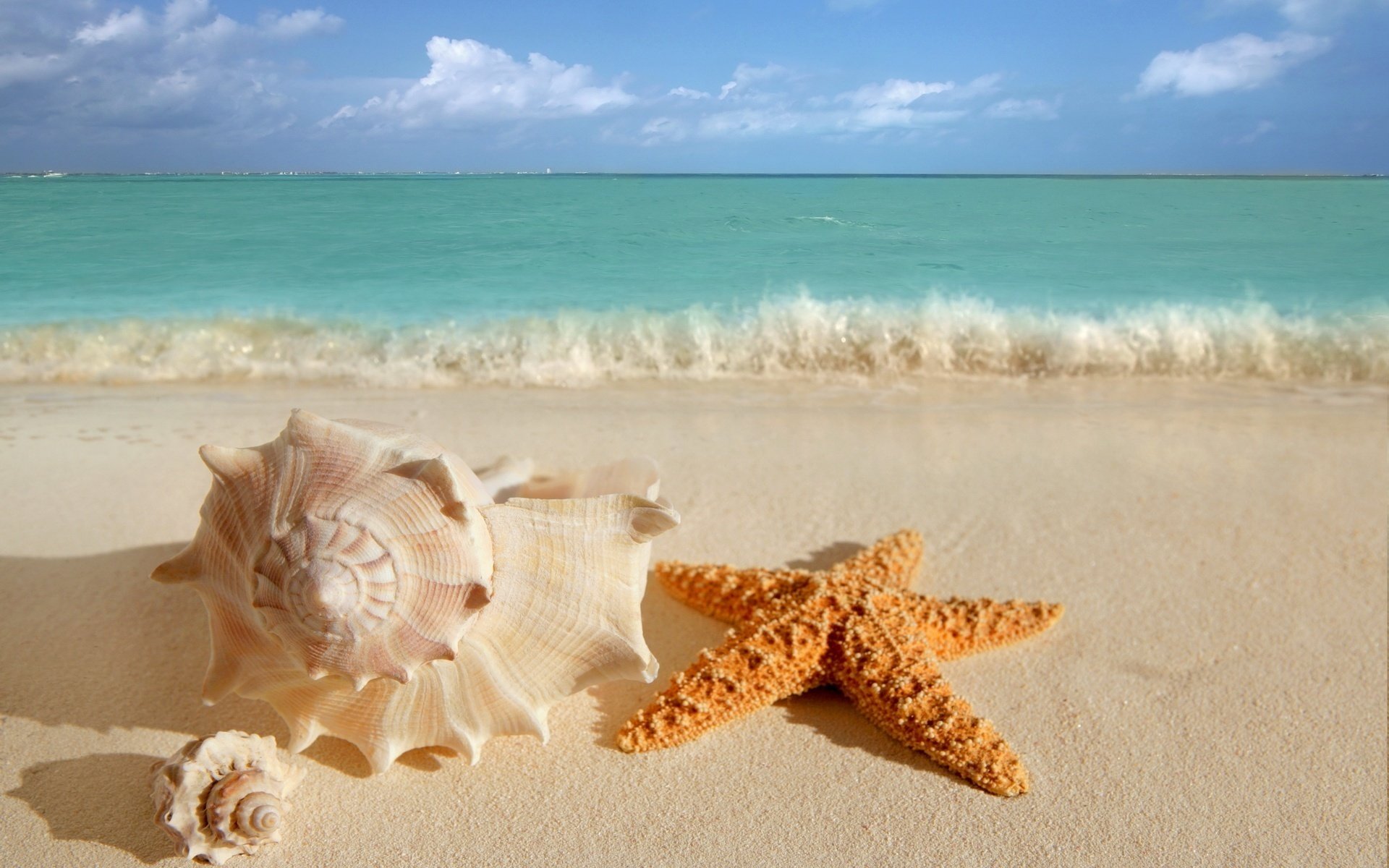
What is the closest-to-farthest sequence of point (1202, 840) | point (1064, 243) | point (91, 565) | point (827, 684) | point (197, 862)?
point (197, 862) < point (1202, 840) < point (827, 684) < point (91, 565) < point (1064, 243)

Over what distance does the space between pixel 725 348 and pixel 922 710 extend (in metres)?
5.17

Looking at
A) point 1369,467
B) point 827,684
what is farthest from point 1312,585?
point 827,684

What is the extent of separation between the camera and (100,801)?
7.59 ft

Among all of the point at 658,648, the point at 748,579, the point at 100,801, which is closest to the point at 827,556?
the point at 748,579

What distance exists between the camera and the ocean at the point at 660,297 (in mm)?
7207

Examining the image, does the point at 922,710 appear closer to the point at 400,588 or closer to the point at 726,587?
the point at 726,587

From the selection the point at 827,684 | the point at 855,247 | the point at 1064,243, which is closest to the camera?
the point at 827,684

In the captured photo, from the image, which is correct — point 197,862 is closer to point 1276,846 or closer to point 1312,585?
point 1276,846

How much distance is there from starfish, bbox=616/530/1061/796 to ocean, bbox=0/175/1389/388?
3.73m

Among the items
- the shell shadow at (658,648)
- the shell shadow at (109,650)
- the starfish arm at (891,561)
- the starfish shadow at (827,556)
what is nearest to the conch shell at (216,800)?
the shell shadow at (109,650)

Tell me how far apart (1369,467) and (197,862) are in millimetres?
5121

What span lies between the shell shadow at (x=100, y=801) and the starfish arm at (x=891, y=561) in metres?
2.03

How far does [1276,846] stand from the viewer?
7.59 ft

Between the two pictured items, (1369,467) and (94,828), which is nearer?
(94,828)
